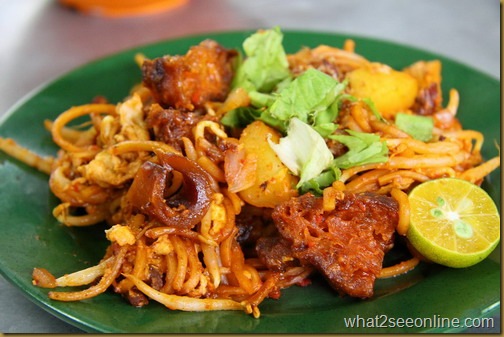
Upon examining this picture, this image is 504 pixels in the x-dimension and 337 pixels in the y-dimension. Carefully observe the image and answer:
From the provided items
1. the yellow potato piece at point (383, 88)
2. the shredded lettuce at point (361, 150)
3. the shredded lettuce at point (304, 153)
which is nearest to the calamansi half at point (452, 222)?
the shredded lettuce at point (361, 150)

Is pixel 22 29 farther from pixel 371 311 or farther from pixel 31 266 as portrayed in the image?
pixel 371 311

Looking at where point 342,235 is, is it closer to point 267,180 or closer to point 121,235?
point 267,180

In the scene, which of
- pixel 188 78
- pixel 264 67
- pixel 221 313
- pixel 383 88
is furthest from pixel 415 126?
pixel 221 313

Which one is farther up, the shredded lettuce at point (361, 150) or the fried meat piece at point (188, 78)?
the fried meat piece at point (188, 78)

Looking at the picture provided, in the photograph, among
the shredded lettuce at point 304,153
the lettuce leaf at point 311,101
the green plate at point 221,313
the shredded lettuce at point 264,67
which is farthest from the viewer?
the shredded lettuce at point 264,67

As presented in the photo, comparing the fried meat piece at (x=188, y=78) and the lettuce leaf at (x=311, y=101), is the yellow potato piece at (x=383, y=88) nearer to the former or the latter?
the lettuce leaf at (x=311, y=101)

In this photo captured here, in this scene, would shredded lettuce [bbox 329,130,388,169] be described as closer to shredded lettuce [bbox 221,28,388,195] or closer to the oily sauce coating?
shredded lettuce [bbox 221,28,388,195]
